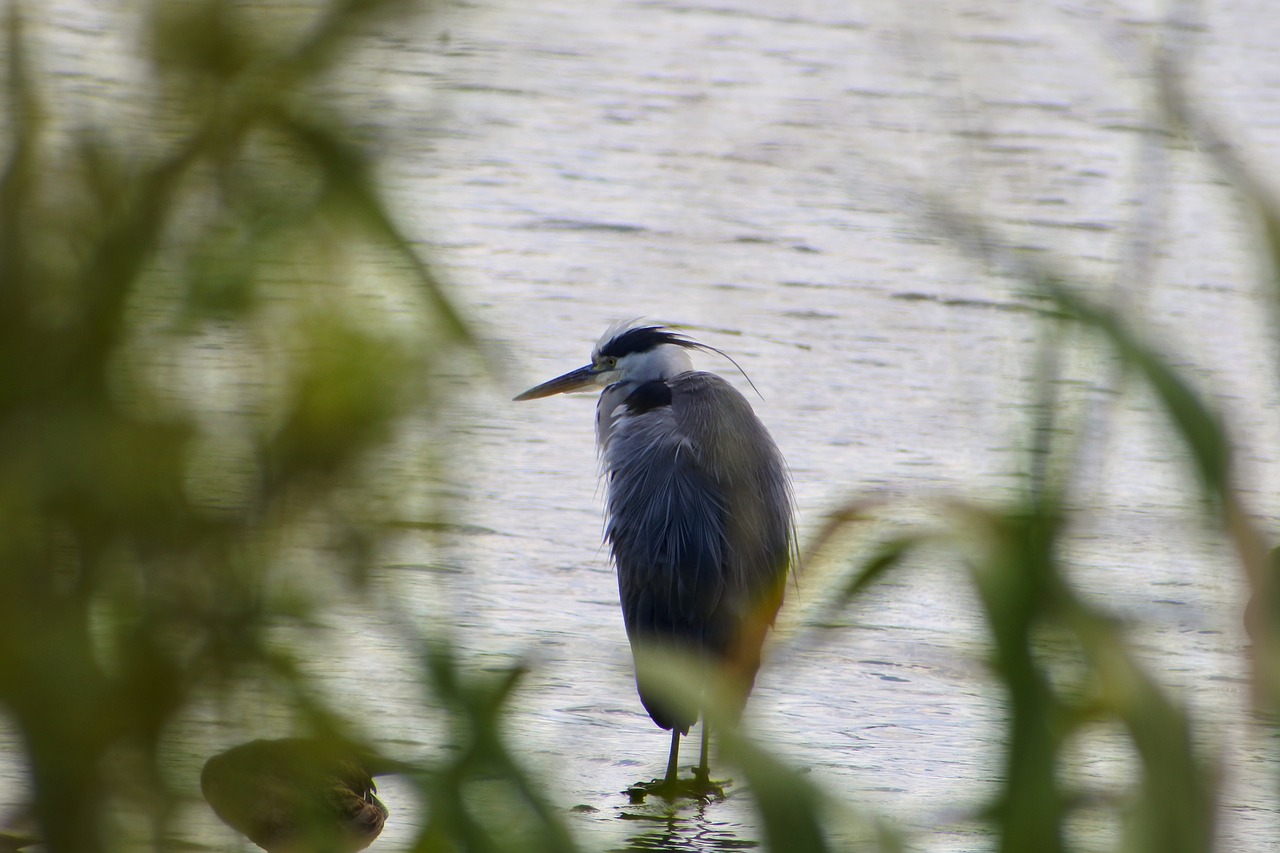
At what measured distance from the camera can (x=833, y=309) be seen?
764 cm

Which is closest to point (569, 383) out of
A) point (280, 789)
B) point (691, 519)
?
point (691, 519)

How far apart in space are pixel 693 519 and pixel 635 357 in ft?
3.95

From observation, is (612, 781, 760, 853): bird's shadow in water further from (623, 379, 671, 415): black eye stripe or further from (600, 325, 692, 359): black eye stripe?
(600, 325, 692, 359): black eye stripe

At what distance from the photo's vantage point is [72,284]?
788 millimetres

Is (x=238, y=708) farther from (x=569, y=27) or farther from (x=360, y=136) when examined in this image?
(x=569, y=27)

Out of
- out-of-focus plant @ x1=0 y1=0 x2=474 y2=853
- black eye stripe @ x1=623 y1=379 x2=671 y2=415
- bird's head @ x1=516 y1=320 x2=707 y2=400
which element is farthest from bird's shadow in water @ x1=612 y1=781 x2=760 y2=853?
out-of-focus plant @ x1=0 y1=0 x2=474 y2=853

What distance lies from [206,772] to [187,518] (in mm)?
151

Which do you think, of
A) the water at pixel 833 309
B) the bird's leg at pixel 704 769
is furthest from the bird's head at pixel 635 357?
the bird's leg at pixel 704 769

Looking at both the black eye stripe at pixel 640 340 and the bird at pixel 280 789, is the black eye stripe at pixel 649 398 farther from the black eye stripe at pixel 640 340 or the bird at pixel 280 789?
the bird at pixel 280 789

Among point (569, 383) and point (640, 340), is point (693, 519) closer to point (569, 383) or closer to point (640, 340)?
point (640, 340)

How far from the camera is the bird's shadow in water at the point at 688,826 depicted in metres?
3.28

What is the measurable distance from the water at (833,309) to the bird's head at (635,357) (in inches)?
13.6

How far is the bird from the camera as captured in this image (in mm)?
790

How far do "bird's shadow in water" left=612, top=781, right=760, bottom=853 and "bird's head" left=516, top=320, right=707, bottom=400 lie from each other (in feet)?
4.96
